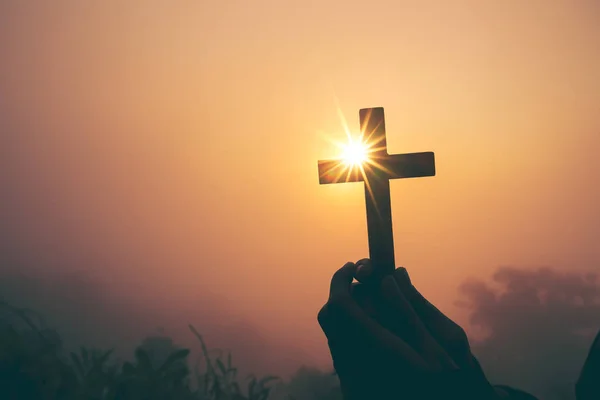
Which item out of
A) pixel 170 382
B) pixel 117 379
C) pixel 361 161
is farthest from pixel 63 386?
pixel 361 161

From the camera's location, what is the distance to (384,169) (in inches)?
197

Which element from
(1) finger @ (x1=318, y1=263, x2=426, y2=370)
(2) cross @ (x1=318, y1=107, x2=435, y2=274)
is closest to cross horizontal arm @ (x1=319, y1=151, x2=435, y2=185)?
(2) cross @ (x1=318, y1=107, x2=435, y2=274)

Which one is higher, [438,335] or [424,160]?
[424,160]

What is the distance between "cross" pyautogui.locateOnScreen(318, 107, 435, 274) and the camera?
479 centimetres

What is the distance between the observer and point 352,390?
2.88m

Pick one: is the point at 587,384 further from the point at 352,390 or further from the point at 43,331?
the point at 43,331

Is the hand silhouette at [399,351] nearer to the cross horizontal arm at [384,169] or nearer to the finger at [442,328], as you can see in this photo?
the finger at [442,328]

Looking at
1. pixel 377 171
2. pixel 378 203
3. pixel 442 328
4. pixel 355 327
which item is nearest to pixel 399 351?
pixel 355 327

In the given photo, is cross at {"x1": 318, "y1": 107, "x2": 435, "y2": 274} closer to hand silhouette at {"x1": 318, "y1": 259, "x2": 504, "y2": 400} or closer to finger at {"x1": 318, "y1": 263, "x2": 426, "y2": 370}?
hand silhouette at {"x1": 318, "y1": 259, "x2": 504, "y2": 400}

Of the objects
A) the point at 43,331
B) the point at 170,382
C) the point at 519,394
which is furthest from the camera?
the point at 170,382

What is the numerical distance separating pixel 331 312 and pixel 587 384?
4.42 feet

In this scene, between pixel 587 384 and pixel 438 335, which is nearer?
pixel 587 384

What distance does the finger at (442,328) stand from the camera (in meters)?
2.91

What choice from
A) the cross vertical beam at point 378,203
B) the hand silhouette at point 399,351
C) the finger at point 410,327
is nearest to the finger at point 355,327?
the hand silhouette at point 399,351
